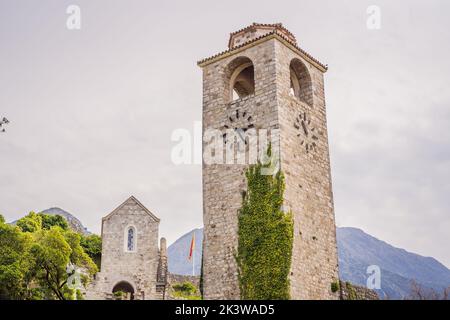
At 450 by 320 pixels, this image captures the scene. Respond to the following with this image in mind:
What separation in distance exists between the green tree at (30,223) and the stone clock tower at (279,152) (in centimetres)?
2159

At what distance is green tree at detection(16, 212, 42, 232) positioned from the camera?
40844mm

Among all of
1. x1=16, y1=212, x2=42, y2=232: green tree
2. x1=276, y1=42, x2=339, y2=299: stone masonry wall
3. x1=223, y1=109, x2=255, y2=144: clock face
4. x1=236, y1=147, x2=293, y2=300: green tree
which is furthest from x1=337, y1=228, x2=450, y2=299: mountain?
x1=236, y1=147, x2=293, y2=300: green tree

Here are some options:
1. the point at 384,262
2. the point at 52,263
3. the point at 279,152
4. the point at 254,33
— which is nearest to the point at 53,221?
the point at 52,263

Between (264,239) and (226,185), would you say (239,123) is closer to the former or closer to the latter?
(226,185)

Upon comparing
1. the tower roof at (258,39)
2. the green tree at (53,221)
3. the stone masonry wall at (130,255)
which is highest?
the tower roof at (258,39)

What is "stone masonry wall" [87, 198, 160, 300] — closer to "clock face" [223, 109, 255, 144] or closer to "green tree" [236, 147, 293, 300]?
"clock face" [223, 109, 255, 144]

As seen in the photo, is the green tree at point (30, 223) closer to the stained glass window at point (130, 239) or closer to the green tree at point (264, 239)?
the stained glass window at point (130, 239)

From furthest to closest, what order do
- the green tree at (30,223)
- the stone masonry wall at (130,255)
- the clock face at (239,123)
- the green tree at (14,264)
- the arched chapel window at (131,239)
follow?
the green tree at (30,223), the arched chapel window at (131,239), the stone masonry wall at (130,255), the green tree at (14,264), the clock face at (239,123)

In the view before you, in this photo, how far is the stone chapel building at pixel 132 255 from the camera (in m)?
38.4

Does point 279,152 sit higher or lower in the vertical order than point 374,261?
lower

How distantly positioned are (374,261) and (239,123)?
40601mm

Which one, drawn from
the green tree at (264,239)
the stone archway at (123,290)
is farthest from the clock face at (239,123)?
the stone archway at (123,290)

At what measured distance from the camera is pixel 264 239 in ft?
67.4

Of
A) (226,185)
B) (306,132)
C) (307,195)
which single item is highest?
(306,132)
